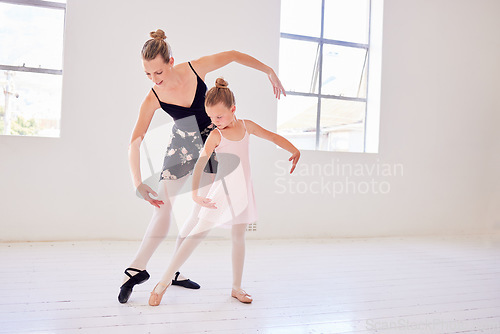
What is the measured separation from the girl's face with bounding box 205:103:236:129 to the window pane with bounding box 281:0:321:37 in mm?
2591

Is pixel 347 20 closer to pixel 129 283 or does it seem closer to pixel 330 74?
pixel 330 74

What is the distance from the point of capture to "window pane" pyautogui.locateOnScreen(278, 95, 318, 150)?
404 centimetres

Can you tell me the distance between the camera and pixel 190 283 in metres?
2.14

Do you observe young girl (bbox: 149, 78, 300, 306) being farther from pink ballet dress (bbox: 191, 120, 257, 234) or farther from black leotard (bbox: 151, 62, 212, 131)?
black leotard (bbox: 151, 62, 212, 131)

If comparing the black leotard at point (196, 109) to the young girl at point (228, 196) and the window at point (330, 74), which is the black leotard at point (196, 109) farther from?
the window at point (330, 74)

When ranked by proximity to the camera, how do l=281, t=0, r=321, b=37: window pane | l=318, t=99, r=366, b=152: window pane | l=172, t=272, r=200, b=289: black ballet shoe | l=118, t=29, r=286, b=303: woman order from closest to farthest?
1. l=118, t=29, r=286, b=303: woman
2. l=172, t=272, r=200, b=289: black ballet shoe
3. l=281, t=0, r=321, b=37: window pane
4. l=318, t=99, r=366, b=152: window pane

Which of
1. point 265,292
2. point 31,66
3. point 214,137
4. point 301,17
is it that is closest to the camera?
point 214,137

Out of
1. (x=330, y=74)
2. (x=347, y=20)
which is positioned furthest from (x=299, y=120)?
(x=347, y=20)

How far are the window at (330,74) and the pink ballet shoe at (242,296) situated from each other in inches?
91.0

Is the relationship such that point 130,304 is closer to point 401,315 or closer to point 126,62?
point 401,315

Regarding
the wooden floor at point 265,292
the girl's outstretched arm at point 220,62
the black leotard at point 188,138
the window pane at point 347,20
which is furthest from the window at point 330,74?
the black leotard at point 188,138

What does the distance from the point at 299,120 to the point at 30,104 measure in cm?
249

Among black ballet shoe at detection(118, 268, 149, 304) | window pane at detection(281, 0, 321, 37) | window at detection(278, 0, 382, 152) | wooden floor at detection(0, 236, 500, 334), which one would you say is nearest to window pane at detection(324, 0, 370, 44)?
window at detection(278, 0, 382, 152)

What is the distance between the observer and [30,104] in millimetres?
3320
